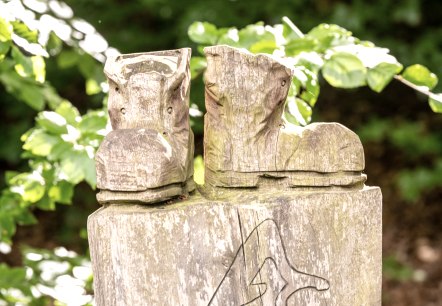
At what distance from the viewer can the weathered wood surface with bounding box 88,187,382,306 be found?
155cm

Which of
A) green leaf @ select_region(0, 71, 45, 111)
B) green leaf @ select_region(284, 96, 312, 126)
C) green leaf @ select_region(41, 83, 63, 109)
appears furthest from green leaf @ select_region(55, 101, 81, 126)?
green leaf @ select_region(284, 96, 312, 126)

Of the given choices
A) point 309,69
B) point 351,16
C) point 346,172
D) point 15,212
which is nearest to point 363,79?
point 309,69

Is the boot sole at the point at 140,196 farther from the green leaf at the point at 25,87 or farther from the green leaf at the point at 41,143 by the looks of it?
the green leaf at the point at 25,87

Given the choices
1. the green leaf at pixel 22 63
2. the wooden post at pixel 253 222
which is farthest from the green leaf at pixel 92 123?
the wooden post at pixel 253 222

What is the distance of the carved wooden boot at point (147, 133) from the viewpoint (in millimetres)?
1513

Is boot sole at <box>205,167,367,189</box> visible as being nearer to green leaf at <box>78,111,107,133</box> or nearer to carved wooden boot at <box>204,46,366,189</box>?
carved wooden boot at <box>204,46,366,189</box>

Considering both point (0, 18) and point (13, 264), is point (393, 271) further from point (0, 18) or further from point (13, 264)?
point (0, 18)

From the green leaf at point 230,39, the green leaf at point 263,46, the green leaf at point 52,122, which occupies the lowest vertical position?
the green leaf at point 52,122

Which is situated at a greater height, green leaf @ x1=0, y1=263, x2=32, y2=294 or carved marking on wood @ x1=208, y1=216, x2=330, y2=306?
green leaf @ x1=0, y1=263, x2=32, y2=294

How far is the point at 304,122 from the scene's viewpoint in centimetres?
208

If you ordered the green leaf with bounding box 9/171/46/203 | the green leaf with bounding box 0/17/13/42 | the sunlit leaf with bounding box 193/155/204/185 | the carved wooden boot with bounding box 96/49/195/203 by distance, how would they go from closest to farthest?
the carved wooden boot with bounding box 96/49/195/203, the green leaf with bounding box 0/17/13/42, the green leaf with bounding box 9/171/46/203, the sunlit leaf with bounding box 193/155/204/185

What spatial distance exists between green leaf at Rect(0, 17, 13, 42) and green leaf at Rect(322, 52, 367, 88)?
36.4 inches

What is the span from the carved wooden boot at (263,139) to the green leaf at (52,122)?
705 millimetres

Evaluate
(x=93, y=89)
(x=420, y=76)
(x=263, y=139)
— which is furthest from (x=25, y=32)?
(x=420, y=76)
